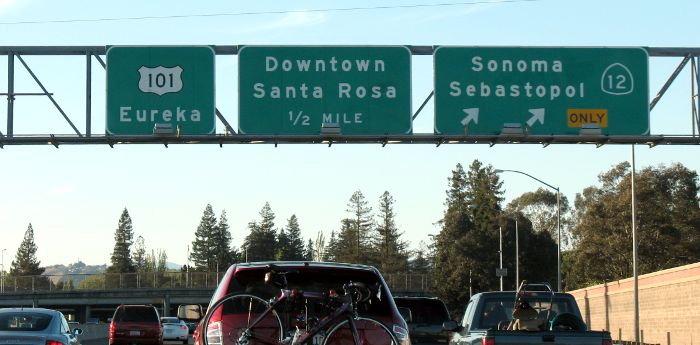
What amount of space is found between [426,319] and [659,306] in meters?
29.6

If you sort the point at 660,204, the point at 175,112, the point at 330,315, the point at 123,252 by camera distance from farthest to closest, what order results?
the point at 123,252 < the point at 660,204 < the point at 175,112 < the point at 330,315

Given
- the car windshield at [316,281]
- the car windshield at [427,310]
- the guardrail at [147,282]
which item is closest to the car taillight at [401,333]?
the car windshield at [316,281]

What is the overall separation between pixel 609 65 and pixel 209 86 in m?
9.36

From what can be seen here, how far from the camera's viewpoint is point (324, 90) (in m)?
29.2

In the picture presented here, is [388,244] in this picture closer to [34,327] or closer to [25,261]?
[25,261]

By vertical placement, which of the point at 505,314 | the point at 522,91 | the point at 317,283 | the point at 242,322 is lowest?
the point at 505,314

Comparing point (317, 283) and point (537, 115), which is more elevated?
point (537, 115)

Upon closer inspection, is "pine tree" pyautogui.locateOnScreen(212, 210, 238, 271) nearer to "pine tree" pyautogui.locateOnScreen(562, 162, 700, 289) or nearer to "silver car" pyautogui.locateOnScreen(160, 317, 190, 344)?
"pine tree" pyautogui.locateOnScreen(562, 162, 700, 289)

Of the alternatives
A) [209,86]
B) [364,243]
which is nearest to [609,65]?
[209,86]

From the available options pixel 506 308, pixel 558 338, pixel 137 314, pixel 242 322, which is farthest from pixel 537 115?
pixel 242 322

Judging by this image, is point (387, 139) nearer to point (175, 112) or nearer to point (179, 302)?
point (175, 112)

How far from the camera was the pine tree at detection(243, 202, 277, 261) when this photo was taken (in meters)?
178

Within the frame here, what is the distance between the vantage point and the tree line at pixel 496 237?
94.0 m

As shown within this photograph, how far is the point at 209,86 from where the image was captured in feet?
96.9
